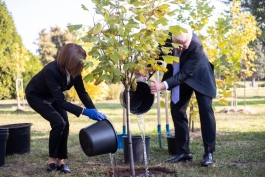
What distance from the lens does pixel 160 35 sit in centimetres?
296

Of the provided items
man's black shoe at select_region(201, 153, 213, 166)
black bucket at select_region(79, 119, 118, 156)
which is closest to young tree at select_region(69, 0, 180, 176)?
black bucket at select_region(79, 119, 118, 156)

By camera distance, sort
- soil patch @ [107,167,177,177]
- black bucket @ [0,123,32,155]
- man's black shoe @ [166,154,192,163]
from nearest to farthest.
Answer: soil patch @ [107,167,177,177], man's black shoe @ [166,154,192,163], black bucket @ [0,123,32,155]

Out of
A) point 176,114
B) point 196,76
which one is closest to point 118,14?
point 196,76

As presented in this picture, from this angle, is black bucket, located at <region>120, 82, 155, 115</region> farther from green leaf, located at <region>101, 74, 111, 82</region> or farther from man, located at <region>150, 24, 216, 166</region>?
green leaf, located at <region>101, 74, 111, 82</region>

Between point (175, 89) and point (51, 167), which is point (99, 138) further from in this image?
point (175, 89)

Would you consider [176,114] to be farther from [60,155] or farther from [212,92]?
[60,155]

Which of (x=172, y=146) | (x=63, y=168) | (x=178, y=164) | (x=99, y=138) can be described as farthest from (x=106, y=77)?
(x=172, y=146)

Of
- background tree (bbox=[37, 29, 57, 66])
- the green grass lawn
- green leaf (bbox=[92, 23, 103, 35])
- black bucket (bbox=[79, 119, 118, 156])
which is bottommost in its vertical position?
the green grass lawn

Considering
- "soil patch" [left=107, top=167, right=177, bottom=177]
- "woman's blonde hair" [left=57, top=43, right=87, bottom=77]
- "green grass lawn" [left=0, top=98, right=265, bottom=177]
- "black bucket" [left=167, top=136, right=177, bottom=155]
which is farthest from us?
"black bucket" [left=167, top=136, right=177, bottom=155]

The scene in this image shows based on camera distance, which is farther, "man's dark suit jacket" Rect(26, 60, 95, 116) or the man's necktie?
the man's necktie

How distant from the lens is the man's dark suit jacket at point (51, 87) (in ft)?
11.6

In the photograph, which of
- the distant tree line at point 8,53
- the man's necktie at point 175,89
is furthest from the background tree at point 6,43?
the man's necktie at point 175,89

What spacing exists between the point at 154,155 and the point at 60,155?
1250 mm

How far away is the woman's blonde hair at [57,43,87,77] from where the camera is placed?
3.37m
